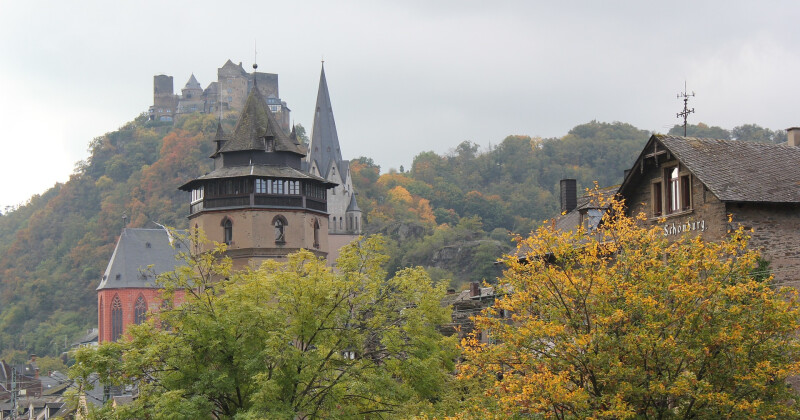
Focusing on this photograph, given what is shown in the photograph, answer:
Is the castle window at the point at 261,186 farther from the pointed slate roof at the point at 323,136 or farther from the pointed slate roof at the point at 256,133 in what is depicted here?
the pointed slate roof at the point at 323,136

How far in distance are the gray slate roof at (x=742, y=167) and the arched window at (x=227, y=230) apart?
31277 millimetres

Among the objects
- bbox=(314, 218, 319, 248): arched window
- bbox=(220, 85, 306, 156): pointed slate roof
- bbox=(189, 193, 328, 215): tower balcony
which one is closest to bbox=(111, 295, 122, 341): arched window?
bbox=(220, 85, 306, 156): pointed slate roof

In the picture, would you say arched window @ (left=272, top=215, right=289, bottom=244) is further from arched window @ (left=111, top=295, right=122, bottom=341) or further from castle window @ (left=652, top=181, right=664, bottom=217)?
arched window @ (left=111, top=295, right=122, bottom=341)

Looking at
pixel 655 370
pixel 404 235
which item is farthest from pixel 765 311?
pixel 404 235

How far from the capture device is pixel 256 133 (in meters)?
62.7

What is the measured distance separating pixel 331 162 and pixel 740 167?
382ft

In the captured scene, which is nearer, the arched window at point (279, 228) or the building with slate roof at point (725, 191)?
the building with slate roof at point (725, 191)

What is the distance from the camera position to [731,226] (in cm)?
3092

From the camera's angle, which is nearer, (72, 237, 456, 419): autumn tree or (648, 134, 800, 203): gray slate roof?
(648, 134, 800, 203): gray slate roof

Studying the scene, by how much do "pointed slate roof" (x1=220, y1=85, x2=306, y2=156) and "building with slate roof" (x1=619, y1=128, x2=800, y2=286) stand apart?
30604 millimetres

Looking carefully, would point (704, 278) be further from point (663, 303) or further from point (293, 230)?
point (293, 230)

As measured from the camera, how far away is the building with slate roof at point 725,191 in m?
31.2

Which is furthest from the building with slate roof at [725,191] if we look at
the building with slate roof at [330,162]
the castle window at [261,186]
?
the building with slate roof at [330,162]

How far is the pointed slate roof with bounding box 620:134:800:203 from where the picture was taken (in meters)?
31.3
